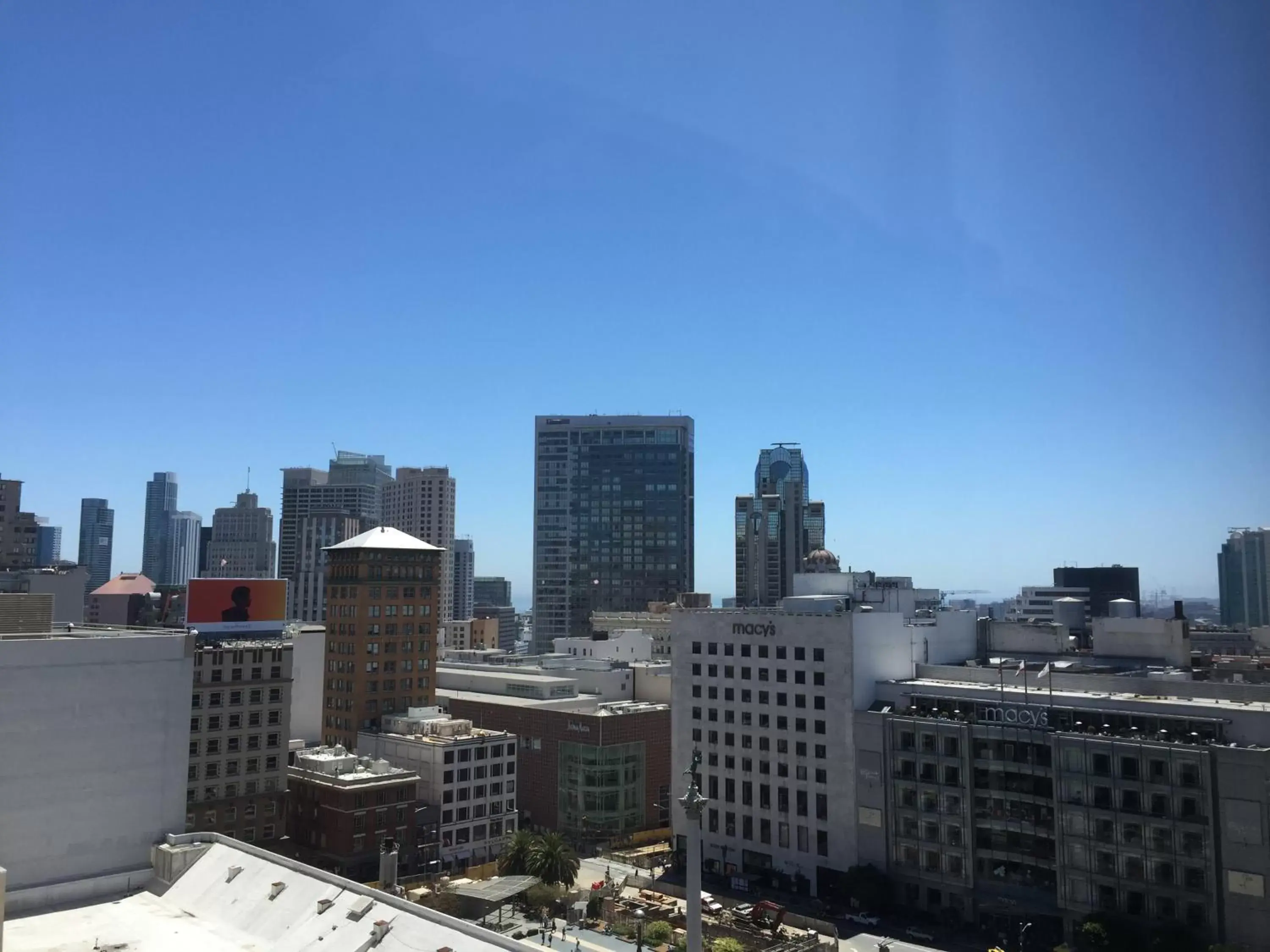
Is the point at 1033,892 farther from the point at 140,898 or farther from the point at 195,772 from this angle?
the point at 195,772

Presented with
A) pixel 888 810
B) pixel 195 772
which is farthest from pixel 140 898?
pixel 888 810

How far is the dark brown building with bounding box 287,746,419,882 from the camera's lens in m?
92.8

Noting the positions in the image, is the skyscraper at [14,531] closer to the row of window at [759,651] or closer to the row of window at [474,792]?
the row of window at [474,792]

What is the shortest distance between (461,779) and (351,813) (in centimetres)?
1489

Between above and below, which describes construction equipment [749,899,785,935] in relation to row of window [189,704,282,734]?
below

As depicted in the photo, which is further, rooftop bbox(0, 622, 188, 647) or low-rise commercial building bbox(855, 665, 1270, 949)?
low-rise commercial building bbox(855, 665, 1270, 949)

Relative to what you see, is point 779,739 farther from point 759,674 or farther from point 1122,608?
point 1122,608

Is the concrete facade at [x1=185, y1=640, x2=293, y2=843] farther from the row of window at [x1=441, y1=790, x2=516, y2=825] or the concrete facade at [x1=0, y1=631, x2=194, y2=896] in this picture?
the concrete facade at [x1=0, y1=631, x2=194, y2=896]

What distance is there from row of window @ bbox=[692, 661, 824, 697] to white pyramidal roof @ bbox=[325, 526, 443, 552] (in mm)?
43329

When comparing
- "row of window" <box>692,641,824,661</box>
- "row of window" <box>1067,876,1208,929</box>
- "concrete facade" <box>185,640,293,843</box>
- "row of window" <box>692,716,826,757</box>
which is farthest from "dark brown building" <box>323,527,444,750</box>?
"row of window" <box>1067,876,1208,929</box>

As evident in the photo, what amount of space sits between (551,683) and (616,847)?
97.4 feet

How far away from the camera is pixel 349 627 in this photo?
128750 millimetres

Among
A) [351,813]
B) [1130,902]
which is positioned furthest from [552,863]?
[1130,902]

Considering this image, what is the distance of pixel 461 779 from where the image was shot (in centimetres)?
10531
